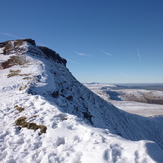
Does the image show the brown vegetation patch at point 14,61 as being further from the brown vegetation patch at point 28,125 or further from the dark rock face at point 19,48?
the brown vegetation patch at point 28,125

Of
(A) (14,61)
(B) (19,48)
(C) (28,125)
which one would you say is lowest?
(C) (28,125)

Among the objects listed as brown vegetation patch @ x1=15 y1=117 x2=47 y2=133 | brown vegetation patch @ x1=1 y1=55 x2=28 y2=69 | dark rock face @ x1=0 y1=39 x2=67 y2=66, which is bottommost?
brown vegetation patch @ x1=15 y1=117 x2=47 y2=133

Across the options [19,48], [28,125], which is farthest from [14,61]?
[28,125]

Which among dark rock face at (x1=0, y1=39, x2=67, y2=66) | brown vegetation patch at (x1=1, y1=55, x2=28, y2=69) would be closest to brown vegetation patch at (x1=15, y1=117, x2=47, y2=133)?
brown vegetation patch at (x1=1, y1=55, x2=28, y2=69)

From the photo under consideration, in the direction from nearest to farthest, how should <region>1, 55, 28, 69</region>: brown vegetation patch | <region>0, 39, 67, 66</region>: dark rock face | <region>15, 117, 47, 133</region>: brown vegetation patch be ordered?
<region>15, 117, 47, 133</region>: brown vegetation patch < <region>1, 55, 28, 69</region>: brown vegetation patch < <region>0, 39, 67, 66</region>: dark rock face

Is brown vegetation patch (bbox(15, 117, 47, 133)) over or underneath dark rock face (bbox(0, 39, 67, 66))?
underneath

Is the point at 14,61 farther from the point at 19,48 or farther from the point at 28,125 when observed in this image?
the point at 28,125

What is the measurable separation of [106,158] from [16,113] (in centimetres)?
680

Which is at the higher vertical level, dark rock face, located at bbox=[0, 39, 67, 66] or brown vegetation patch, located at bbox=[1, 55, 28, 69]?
dark rock face, located at bbox=[0, 39, 67, 66]

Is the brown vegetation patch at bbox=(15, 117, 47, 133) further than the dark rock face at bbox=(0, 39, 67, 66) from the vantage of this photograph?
No

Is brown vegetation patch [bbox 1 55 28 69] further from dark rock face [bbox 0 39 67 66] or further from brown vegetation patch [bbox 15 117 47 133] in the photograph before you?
brown vegetation patch [bbox 15 117 47 133]

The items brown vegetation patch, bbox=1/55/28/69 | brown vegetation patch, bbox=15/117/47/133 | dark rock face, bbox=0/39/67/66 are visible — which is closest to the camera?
brown vegetation patch, bbox=15/117/47/133

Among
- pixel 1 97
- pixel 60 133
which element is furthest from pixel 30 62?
pixel 60 133

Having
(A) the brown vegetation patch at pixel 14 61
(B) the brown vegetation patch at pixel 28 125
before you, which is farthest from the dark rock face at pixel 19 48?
(B) the brown vegetation patch at pixel 28 125
